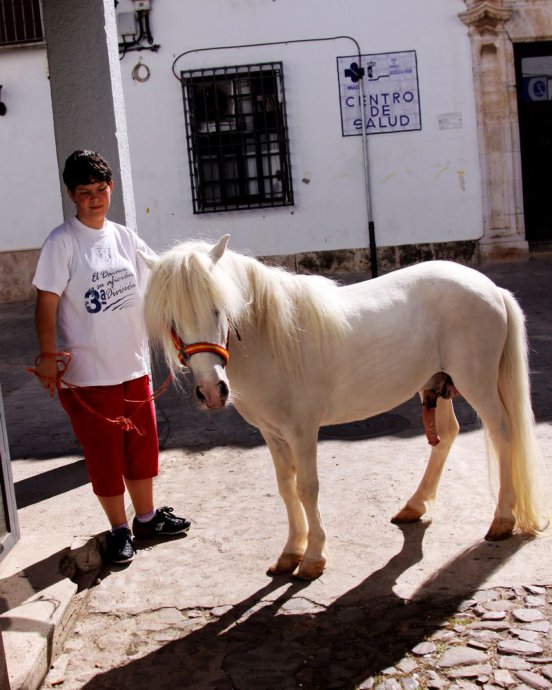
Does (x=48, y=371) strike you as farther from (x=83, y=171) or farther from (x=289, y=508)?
(x=289, y=508)

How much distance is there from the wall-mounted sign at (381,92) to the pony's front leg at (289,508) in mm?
9111

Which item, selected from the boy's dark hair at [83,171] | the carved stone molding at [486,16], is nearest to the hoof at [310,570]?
the boy's dark hair at [83,171]

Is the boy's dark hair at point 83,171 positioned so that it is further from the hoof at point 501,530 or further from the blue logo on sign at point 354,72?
the blue logo on sign at point 354,72

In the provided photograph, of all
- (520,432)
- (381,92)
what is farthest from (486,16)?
(520,432)

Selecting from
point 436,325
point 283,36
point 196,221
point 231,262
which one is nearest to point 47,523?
point 231,262

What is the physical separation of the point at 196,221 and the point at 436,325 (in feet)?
29.3

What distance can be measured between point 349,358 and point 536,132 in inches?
397

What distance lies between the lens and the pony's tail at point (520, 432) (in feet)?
11.7

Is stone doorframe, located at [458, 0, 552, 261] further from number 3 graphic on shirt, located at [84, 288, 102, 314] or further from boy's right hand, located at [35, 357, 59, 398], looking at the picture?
boy's right hand, located at [35, 357, 59, 398]

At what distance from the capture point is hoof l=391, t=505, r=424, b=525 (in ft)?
12.5

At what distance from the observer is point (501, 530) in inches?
140

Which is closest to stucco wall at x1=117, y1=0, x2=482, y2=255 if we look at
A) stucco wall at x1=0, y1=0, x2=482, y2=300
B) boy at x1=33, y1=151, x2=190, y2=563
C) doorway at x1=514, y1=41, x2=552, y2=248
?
stucco wall at x1=0, y1=0, x2=482, y2=300

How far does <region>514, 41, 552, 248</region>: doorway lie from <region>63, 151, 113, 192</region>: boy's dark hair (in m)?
9.99

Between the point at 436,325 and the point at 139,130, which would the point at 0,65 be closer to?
the point at 139,130
